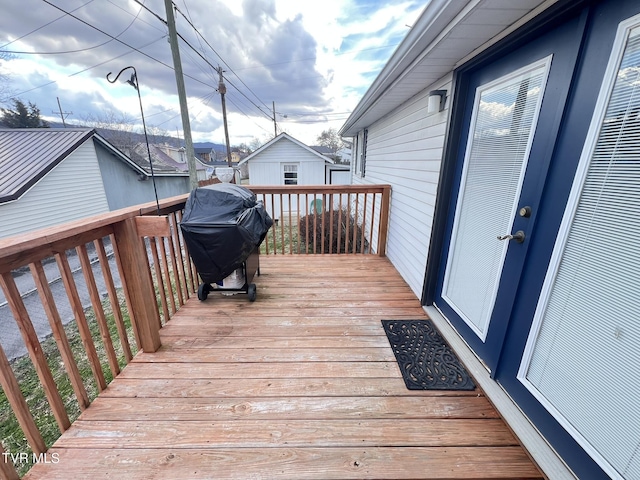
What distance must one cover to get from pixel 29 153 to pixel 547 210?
12.0 metres

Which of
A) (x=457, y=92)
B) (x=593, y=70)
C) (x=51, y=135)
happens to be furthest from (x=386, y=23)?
(x=51, y=135)

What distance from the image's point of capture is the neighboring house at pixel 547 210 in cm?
97

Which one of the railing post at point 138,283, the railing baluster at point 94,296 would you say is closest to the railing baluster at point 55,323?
the railing baluster at point 94,296

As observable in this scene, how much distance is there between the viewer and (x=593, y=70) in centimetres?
107

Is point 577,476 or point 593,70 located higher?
point 593,70

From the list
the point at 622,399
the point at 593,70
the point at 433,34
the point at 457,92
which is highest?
the point at 433,34

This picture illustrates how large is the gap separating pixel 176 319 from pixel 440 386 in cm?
211

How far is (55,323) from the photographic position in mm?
1274

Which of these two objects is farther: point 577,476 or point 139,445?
point 139,445

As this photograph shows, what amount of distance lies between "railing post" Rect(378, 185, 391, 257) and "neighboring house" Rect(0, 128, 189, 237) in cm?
904

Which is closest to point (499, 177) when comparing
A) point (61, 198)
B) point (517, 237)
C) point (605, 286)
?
point (517, 237)

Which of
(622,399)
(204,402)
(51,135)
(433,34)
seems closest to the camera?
(622,399)

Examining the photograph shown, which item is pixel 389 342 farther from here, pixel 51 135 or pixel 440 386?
pixel 51 135

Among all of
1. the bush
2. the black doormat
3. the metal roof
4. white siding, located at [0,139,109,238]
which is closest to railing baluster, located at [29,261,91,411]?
the black doormat
